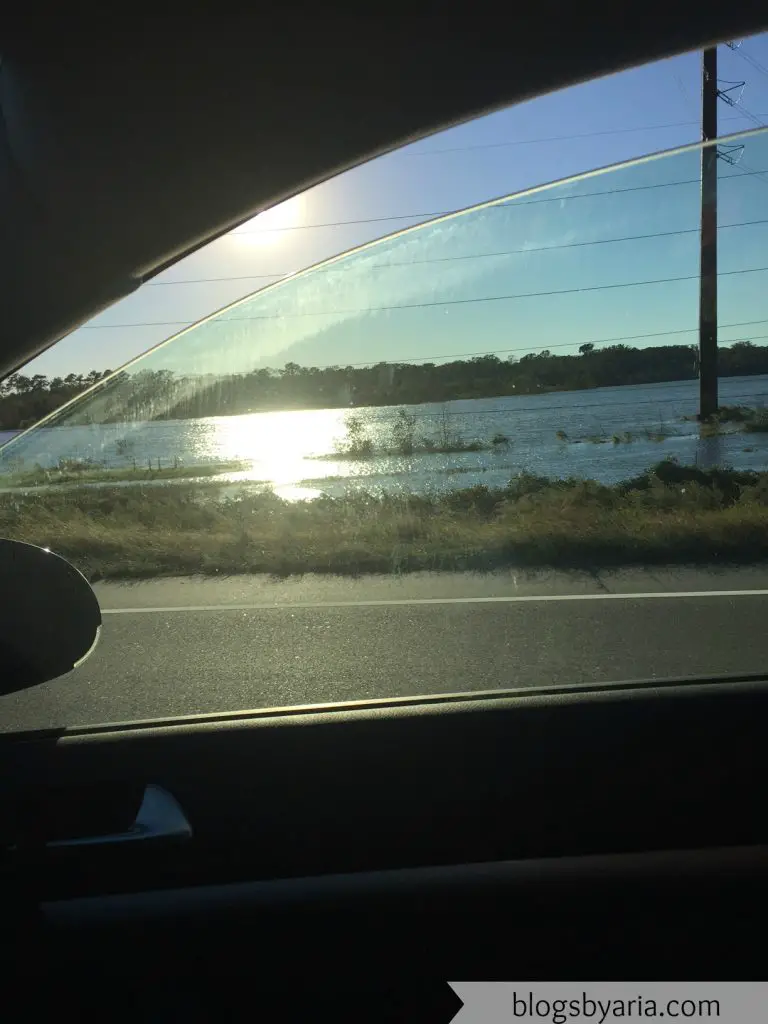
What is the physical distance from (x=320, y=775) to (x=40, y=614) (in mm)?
1075

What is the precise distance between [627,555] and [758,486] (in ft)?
8.15

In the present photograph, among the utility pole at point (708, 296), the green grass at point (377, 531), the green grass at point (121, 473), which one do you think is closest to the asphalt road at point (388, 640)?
the green grass at point (377, 531)

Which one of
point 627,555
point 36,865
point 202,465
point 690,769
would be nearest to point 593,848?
point 690,769

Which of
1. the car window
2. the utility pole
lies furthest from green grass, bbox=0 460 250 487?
the utility pole

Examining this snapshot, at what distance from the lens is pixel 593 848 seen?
100 inches

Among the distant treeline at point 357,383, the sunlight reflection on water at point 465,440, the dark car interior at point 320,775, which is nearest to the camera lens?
the dark car interior at point 320,775

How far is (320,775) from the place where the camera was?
8.51 feet

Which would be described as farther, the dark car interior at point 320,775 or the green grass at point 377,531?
the green grass at point 377,531

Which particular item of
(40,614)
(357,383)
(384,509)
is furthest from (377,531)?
(40,614)

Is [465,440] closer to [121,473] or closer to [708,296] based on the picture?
[708,296]

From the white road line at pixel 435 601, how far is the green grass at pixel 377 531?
1217 millimetres

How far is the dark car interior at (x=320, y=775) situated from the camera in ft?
6.38

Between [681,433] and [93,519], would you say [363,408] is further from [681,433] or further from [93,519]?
[681,433]

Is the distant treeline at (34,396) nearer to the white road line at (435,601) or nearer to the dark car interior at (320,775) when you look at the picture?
the dark car interior at (320,775)
